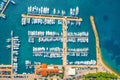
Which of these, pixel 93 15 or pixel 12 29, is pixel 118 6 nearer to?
pixel 93 15

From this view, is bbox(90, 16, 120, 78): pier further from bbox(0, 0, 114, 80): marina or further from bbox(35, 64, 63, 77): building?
bbox(35, 64, 63, 77): building

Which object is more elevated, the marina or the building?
the marina

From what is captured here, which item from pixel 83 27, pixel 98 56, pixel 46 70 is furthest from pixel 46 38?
pixel 98 56

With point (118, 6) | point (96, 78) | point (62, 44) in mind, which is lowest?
point (96, 78)

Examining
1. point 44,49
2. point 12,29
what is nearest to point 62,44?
point 44,49

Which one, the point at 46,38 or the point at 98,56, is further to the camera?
the point at 98,56

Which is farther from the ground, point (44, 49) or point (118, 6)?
point (118, 6)

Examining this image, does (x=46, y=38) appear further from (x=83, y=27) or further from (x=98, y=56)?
(x=98, y=56)

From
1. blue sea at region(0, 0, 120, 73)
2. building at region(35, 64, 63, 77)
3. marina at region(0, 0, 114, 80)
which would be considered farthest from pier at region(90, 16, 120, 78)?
building at region(35, 64, 63, 77)
